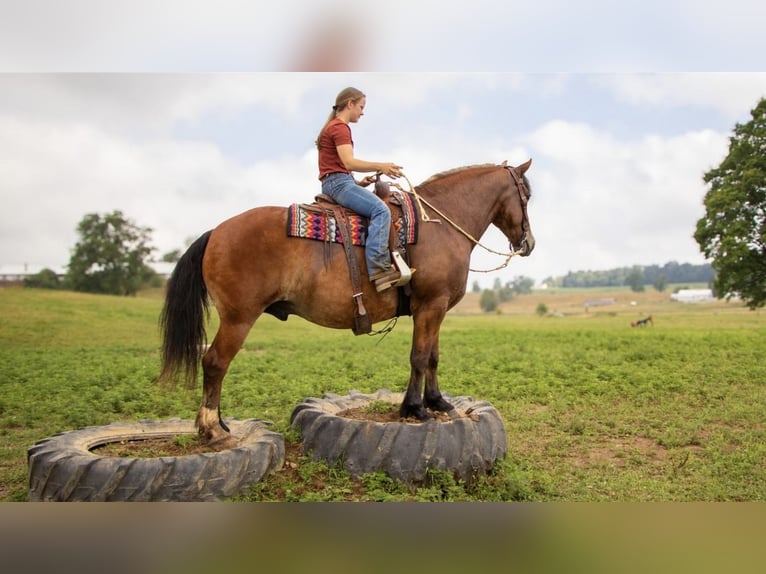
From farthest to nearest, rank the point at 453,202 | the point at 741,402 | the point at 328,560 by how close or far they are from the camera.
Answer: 1. the point at 741,402
2. the point at 453,202
3. the point at 328,560

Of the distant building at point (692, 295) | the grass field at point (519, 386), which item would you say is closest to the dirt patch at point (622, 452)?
the grass field at point (519, 386)

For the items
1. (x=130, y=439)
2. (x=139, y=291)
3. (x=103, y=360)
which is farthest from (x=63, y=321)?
(x=130, y=439)

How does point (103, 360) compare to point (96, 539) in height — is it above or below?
above

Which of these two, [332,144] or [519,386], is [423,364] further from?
[519,386]

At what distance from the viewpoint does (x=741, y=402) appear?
6.58 metres

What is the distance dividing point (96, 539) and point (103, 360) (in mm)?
4493

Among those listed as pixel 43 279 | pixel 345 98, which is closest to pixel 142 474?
pixel 345 98

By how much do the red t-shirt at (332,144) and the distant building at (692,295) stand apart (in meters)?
6.58

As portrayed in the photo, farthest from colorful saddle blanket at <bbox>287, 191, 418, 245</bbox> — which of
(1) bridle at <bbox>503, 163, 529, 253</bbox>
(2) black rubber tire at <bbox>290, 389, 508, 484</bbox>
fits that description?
(2) black rubber tire at <bbox>290, 389, 508, 484</bbox>

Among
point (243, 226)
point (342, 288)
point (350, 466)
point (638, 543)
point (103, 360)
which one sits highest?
point (243, 226)

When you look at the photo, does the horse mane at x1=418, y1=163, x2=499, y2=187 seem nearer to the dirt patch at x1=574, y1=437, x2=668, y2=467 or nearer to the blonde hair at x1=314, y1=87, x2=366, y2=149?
the blonde hair at x1=314, y1=87, x2=366, y2=149

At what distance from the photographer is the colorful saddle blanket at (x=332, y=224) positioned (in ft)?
15.0

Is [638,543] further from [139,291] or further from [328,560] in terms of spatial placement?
[139,291]

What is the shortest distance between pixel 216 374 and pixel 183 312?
0.58 m
